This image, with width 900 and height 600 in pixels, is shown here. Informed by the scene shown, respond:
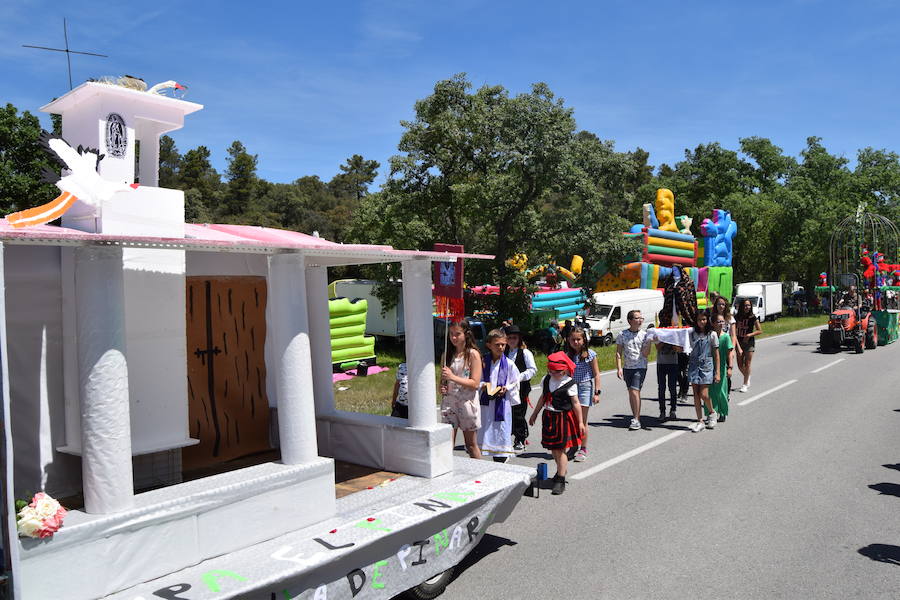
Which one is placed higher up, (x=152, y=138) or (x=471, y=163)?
(x=471, y=163)

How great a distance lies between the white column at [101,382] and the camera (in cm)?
391

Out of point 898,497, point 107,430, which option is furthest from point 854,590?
point 107,430

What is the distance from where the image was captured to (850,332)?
21516 mm

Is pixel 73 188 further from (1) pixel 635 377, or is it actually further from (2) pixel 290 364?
(1) pixel 635 377

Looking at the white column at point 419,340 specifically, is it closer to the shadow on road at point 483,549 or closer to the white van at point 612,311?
the shadow on road at point 483,549

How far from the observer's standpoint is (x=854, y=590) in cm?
507

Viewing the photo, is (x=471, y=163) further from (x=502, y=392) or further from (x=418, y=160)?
(x=502, y=392)

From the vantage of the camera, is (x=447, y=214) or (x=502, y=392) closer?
(x=502, y=392)

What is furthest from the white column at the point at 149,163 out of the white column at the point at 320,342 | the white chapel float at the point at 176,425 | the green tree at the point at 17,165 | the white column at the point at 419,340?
the green tree at the point at 17,165

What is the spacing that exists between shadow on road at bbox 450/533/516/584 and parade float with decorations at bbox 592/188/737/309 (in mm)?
22463

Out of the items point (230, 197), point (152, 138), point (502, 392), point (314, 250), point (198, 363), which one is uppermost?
point (230, 197)

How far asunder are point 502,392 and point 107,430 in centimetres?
434

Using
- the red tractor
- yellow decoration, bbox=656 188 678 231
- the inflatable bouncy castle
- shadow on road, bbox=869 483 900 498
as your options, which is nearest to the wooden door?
shadow on road, bbox=869 483 900 498

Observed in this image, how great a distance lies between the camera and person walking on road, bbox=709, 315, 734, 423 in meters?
10.5
